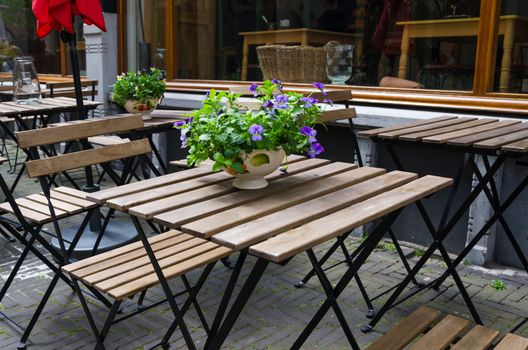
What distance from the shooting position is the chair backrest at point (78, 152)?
108 inches

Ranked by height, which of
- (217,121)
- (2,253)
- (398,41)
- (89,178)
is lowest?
(2,253)

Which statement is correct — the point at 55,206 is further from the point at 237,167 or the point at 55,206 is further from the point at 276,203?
the point at 276,203

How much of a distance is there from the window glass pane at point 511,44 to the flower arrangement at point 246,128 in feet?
8.00

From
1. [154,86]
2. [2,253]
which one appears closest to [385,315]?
[154,86]

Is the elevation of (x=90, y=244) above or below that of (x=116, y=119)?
below

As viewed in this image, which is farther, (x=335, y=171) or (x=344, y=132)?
(x=344, y=132)

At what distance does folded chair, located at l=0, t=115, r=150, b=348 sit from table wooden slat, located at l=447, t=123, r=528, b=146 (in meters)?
1.65

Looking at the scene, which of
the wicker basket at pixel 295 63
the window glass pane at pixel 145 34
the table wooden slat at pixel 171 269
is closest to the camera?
the table wooden slat at pixel 171 269

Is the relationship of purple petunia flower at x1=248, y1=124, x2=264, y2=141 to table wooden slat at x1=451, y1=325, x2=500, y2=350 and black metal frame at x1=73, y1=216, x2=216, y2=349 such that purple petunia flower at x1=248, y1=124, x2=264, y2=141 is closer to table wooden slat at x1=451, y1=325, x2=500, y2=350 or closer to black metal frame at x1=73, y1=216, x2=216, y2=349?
black metal frame at x1=73, y1=216, x2=216, y2=349

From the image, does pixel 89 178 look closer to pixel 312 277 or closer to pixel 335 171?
pixel 312 277

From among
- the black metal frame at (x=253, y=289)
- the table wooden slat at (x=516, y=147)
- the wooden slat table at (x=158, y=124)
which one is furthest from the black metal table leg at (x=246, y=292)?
the wooden slat table at (x=158, y=124)

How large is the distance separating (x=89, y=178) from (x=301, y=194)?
250 cm

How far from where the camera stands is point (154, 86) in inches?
177

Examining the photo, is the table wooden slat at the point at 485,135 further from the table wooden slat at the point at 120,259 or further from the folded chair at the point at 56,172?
the folded chair at the point at 56,172
